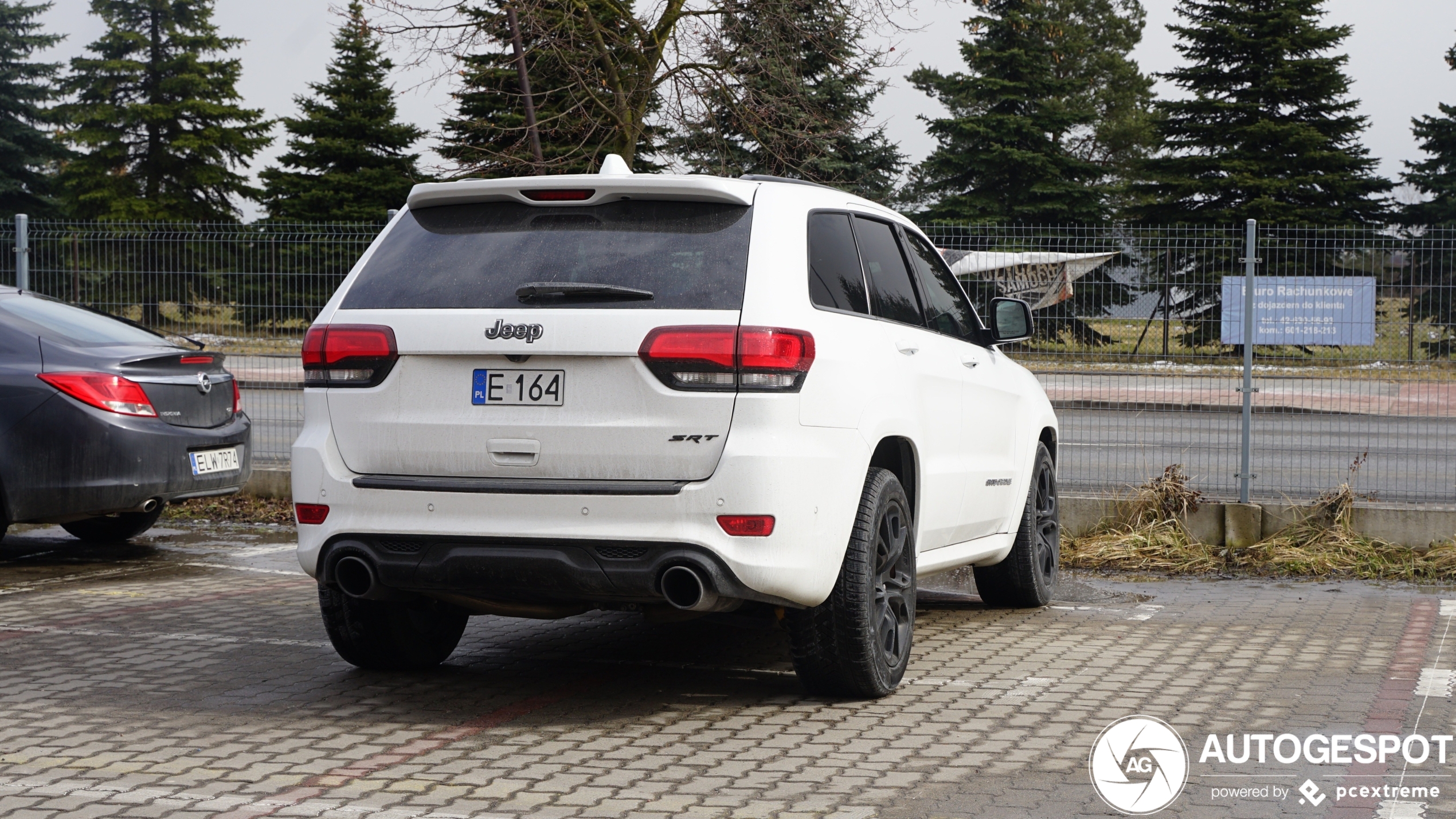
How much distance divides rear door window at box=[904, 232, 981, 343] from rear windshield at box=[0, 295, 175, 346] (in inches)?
189

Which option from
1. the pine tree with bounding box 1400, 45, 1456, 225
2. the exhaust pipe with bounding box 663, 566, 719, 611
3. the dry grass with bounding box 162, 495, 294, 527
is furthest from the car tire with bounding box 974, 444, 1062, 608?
the pine tree with bounding box 1400, 45, 1456, 225

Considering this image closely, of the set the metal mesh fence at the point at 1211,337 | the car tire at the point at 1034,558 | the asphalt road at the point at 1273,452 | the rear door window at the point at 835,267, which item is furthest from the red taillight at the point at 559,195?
the metal mesh fence at the point at 1211,337

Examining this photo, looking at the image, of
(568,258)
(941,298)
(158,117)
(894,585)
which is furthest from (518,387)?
(158,117)

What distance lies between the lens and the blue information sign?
31.2ft

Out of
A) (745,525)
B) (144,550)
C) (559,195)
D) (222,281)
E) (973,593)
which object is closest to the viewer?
(745,525)

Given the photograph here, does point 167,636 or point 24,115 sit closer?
point 167,636

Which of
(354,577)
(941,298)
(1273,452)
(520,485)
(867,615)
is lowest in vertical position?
(867,615)

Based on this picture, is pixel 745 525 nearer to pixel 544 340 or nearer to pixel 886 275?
pixel 544 340

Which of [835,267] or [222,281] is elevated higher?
[222,281]

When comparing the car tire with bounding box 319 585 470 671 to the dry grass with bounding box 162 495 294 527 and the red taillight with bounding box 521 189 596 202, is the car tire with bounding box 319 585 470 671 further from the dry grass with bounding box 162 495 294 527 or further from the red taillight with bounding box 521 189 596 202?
the dry grass with bounding box 162 495 294 527

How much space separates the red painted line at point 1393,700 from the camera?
3.97m

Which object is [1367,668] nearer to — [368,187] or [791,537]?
[791,537]

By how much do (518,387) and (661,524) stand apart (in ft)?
2.21

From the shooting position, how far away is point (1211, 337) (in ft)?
32.7
